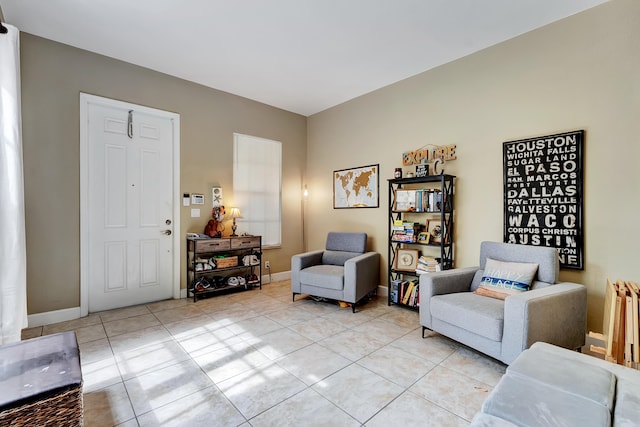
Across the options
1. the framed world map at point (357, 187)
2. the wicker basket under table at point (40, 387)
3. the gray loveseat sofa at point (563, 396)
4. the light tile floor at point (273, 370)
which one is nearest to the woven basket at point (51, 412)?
the wicker basket under table at point (40, 387)

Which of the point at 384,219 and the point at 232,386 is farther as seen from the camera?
the point at 384,219

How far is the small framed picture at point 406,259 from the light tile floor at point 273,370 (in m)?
0.53

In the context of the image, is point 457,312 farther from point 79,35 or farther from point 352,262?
point 79,35

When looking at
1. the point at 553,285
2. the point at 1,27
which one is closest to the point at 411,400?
the point at 553,285

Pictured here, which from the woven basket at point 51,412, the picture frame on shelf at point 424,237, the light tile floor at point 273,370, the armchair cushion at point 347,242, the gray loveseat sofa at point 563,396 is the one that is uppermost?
the picture frame on shelf at point 424,237

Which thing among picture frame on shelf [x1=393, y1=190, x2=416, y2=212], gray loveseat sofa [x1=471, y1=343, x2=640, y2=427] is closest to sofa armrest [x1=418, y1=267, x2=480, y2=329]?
picture frame on shelf [x1=393, y1=190, x2=416, y2=212]

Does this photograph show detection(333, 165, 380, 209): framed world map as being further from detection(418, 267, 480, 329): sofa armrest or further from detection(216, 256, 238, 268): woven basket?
detection(216, 256, 238, 268): woven basket

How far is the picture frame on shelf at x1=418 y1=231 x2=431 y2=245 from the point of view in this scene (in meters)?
3.36

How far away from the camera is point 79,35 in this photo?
2.91 metres

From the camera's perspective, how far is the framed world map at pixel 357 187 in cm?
414

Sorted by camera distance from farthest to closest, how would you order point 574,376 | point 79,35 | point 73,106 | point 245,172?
point 245,172 → point 73,106 → point 79,35 → point 574,376

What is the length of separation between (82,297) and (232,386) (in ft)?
7.60

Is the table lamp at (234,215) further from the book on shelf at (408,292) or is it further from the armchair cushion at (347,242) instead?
the book on shelf at (408,292)

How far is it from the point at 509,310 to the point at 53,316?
163 inches
